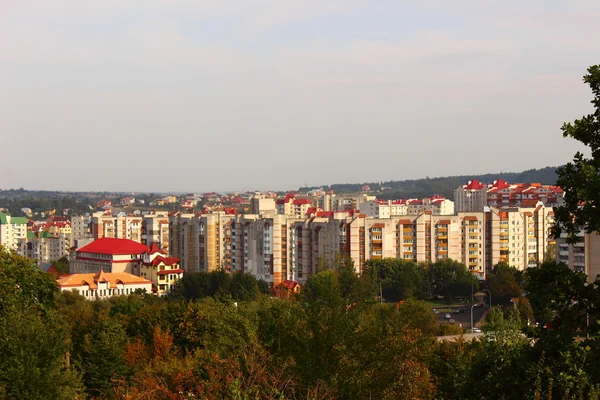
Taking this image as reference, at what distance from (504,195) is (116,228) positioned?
30.5 meters

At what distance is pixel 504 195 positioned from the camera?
3061 inches

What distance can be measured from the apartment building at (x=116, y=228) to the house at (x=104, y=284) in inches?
955

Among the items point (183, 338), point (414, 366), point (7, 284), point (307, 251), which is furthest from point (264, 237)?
point (414, 366)

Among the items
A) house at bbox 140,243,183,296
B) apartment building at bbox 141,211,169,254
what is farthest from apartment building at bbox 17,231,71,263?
house at bbox 140,243,183,296

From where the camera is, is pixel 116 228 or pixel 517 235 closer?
pixel 517 235

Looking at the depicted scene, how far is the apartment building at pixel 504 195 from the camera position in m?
69.7

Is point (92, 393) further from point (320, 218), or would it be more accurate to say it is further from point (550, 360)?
point (320, 218)

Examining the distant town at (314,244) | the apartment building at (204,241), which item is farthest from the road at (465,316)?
the apartment building at (204,241)

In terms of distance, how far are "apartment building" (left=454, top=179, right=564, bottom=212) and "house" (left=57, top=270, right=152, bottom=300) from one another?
81.3 feet

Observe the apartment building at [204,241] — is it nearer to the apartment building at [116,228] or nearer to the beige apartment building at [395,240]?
the beige apartment building at [395,240]

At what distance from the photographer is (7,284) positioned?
17141mm

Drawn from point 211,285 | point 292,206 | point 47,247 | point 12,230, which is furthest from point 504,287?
point 12,230

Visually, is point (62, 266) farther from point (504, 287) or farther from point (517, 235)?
point (504, 287)

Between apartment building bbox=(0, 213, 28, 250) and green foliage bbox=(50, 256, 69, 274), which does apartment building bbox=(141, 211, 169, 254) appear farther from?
apartment building bbox=(0, 213, 28, 250)
